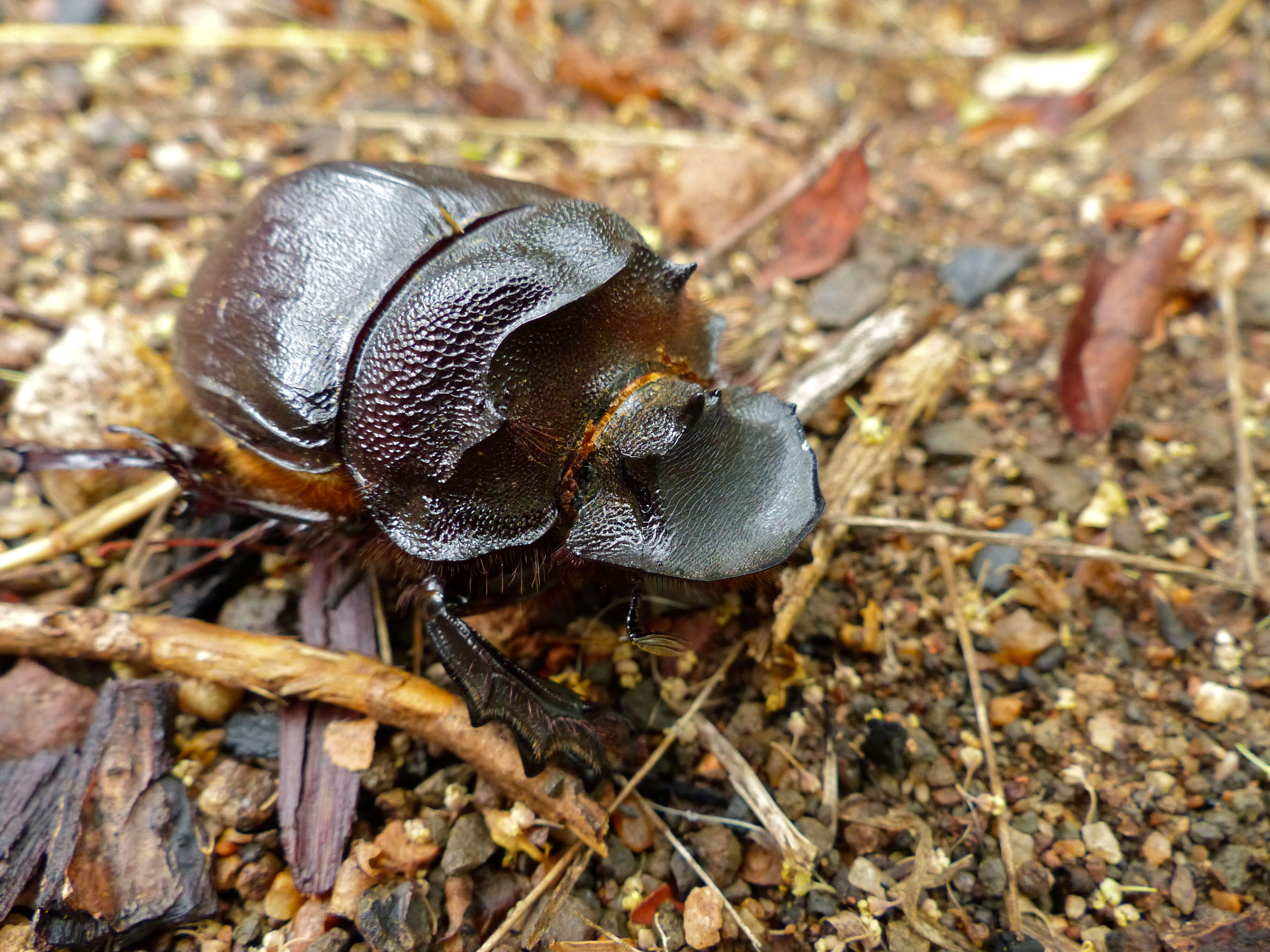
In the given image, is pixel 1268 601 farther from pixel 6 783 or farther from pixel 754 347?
pixel 6 783

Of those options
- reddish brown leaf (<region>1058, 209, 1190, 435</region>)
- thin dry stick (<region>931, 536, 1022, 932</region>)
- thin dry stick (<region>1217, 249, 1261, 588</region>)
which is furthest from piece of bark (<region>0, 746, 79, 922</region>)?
→ thin dry stick (<region>1217, 249, 1261, 588</region>)

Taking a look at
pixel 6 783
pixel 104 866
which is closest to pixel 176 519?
pixel 6 783

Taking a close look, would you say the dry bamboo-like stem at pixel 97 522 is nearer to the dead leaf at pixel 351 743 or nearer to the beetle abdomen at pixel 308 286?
the beetle abdomen at pixel 308 286

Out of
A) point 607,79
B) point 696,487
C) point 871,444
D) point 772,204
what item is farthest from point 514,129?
point 696,487

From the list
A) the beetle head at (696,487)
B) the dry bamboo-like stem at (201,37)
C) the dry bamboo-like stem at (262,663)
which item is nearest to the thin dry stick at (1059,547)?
the beetle head at (696,487)

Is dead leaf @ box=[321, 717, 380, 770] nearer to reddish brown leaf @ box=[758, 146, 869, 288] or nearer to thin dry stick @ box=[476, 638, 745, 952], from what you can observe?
→ thin dry stick @ box=[476, 638, 745, 952]

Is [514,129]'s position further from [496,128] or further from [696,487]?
[696,487]
